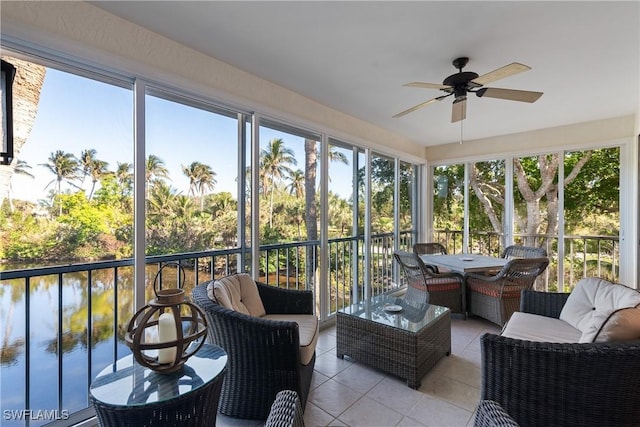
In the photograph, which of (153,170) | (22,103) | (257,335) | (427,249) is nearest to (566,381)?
(257,335)

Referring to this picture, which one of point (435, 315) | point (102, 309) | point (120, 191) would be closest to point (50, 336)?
point (102, 309)

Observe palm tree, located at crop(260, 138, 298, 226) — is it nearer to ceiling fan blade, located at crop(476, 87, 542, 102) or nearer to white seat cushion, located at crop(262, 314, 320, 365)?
white seat cushion, located at crop(262, 314, 320, 365)

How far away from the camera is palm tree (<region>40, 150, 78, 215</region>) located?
5.71 ft

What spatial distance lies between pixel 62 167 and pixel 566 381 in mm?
2885

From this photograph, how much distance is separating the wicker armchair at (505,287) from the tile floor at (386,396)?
2.69ft

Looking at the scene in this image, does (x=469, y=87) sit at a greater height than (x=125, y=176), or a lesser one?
greater

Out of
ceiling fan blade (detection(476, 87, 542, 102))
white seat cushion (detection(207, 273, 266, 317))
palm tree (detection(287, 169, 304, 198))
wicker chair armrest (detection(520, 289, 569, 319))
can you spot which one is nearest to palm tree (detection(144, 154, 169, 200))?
white seat cushion (detection(207, 273, 266, 317))

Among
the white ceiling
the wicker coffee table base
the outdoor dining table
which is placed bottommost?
the wicker coffee table base

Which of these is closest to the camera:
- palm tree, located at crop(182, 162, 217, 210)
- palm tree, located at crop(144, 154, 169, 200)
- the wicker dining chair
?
palm tree, located at crop(144, 154, 169, 200)

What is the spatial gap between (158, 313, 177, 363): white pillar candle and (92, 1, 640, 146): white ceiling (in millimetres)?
1777

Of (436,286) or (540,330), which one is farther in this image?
(436,286)

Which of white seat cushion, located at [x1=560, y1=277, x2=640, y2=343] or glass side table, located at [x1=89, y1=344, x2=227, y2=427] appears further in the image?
white seat cushion, located at [x1=560, y1=277, x2=640, y2=343]

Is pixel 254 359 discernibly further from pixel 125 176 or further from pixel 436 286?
pixel 436 286

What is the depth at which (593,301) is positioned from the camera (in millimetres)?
2113
